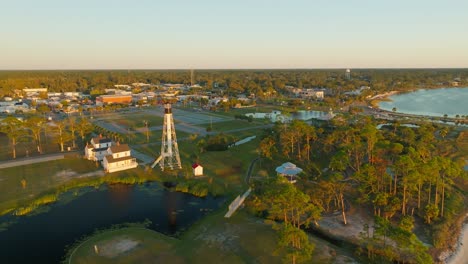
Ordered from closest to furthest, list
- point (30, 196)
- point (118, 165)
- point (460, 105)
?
1. point (30, 196)
2. point (118, 165)
3. point (460, 105)

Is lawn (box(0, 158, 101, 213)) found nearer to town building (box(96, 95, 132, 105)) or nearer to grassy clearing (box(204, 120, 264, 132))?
grassy clearing (box(204, 120, 264, 132))

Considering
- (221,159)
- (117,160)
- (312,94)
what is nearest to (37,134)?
(117,160)

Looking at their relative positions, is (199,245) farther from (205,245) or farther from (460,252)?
(460,252)

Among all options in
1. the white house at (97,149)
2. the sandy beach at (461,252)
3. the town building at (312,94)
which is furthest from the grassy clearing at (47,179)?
the town building at (312,94)

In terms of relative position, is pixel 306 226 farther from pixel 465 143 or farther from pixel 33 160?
pixel 465 143

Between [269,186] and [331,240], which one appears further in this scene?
[269,186]

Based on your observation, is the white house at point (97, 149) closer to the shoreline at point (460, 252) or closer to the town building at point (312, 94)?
the shoreline at point (460, 252)

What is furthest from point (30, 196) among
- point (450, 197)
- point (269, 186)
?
point (450, 197)
